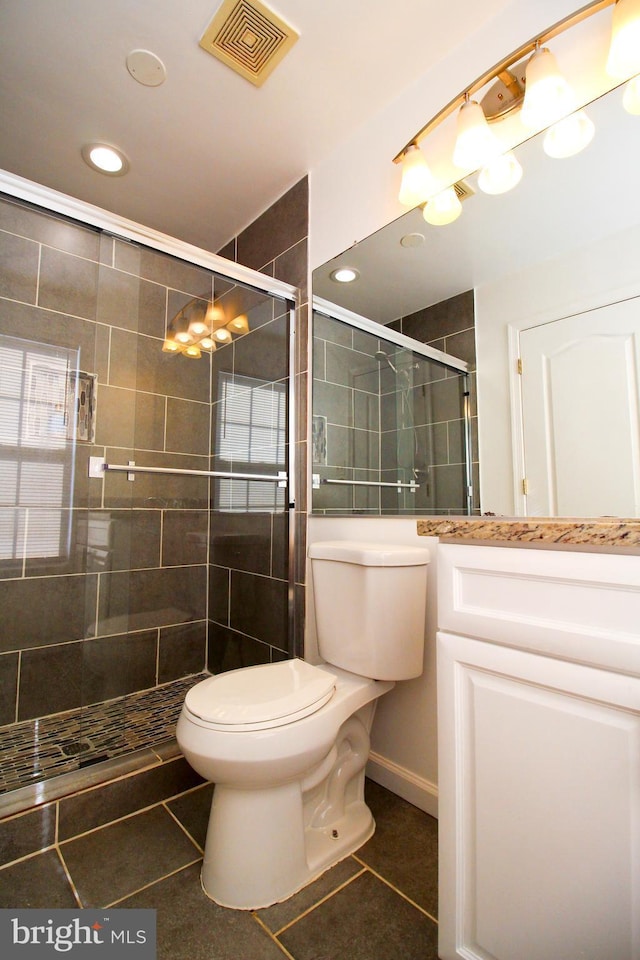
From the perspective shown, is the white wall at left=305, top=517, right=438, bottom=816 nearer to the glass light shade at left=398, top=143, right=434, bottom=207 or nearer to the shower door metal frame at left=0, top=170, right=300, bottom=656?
the shower door metal frame at left=0, top=170, right=300, bottom=656

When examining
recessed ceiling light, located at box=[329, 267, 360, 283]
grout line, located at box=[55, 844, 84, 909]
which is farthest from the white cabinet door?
recessed ceiling light, located at box=[329, 267, 360, 283]

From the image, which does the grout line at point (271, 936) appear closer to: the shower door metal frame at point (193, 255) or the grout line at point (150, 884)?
the grout line at point (150, 884)

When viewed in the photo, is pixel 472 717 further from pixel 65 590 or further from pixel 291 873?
pixel 65 590

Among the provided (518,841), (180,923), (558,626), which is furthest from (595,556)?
(180,923)

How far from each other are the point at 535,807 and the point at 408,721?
874 mm

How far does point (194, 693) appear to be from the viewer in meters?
1.18

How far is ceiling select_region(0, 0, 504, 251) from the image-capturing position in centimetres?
130

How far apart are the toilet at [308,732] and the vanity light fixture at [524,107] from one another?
3.63 feet

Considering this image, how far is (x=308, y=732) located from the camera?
1.10 metres

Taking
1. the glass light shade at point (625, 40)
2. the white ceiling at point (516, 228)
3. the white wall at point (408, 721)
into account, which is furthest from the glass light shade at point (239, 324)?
the glass light shade at point (625, 40)

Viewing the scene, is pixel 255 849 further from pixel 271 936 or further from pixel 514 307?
pixel 514 307

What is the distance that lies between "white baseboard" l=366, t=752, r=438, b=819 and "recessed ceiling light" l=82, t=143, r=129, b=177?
2.49 meters

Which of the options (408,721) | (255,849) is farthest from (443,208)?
(255,849)

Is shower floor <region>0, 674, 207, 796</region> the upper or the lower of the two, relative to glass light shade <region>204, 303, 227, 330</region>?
lower
